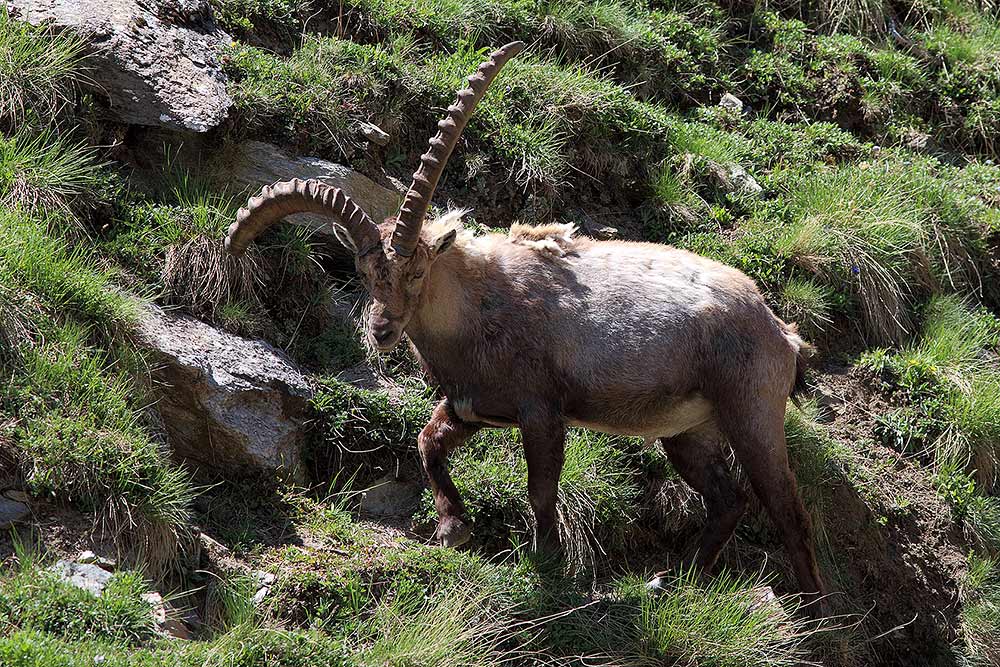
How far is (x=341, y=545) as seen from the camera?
7652 millimetres

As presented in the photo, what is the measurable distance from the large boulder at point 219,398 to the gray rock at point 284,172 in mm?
1470

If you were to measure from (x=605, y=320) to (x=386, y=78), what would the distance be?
3.67m

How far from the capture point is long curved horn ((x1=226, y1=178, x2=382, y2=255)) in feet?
24.4

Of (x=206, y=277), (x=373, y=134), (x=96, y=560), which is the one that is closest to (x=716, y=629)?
(x=96, y=560)

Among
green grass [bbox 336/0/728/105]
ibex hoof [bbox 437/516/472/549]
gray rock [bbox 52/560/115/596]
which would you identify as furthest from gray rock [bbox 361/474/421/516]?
green grass [bbox 336/0/728/105]

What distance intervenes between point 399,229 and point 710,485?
3164mm

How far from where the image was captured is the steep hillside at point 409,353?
6.90 m

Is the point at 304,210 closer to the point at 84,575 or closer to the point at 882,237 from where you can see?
the point at 84,575

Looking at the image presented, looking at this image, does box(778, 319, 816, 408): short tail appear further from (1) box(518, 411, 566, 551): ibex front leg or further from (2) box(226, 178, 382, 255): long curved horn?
(2) box(226, 178, 382, 255): long curved horn

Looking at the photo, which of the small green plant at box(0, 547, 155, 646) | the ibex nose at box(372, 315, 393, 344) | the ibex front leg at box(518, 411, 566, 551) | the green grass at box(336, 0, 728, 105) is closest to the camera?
the small green plant at box(0, 547, 155, 646)

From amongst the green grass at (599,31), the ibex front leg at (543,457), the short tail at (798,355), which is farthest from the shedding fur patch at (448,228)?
the green grass at (599,31)

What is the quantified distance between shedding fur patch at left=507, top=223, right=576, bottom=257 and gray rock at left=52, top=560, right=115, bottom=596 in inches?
144

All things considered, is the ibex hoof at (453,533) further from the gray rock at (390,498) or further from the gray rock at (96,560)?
the gray rock at (96,560)

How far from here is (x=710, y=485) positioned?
8523 millimetres
